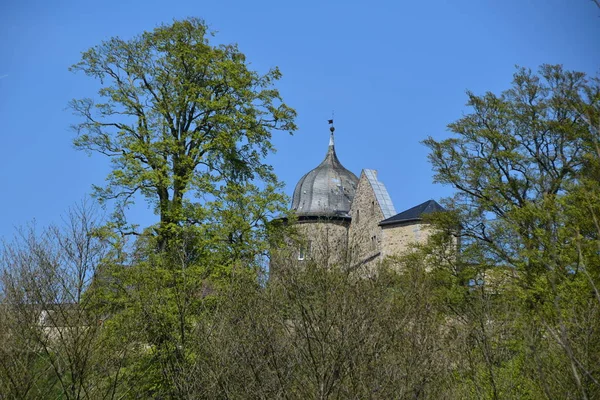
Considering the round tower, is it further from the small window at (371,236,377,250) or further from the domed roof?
the small window at (371,236,377,250)

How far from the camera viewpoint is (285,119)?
25797 mm

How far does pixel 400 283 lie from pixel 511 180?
30.5 ft

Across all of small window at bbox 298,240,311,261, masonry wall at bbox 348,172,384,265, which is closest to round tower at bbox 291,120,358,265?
masonry wall at bbox 348,172,384,265

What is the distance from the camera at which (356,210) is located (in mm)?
42094

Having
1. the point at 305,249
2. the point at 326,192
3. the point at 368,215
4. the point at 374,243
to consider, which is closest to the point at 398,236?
the point at 374,243

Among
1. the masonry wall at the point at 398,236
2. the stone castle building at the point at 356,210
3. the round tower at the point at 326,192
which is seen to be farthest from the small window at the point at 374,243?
the round tower at the point at 326,192

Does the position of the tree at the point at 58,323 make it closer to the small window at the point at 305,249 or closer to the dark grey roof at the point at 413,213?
the small window at the point at 305,249

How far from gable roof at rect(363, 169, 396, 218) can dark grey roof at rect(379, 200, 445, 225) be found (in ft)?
3.28

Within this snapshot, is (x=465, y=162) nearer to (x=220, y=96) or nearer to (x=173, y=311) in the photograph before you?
(x=220, y=96)

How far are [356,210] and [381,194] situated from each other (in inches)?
103

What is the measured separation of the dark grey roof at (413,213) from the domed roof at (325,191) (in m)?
8.67

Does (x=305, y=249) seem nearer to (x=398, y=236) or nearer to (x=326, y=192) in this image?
(x=398, y=236)

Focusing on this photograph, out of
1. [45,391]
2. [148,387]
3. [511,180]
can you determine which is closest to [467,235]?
[511,180]

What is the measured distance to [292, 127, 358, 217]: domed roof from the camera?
46844 millimetres
